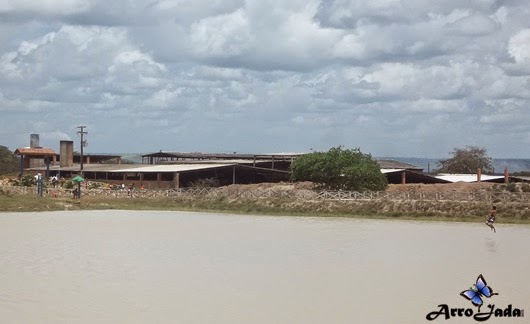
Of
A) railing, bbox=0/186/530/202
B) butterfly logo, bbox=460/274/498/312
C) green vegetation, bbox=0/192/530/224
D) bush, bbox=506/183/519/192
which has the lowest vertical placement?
butterfly logo, bbox=460/274/498/312

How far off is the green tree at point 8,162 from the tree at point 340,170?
2081 inches

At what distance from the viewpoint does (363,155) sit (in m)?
62.0

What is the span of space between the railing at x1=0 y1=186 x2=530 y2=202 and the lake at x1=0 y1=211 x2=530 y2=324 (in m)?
9.53

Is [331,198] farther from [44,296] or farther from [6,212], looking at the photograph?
[44,296]

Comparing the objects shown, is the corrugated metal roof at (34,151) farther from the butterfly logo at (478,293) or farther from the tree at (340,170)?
the butterfly logo at (478,293)

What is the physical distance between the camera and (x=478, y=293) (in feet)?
70.2

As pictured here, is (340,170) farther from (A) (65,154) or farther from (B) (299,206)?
(A) (65,154)

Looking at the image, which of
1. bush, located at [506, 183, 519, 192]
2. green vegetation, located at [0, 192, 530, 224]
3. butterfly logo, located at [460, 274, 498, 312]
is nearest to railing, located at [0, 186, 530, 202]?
green vegetation, located at [0, 192, 530, 224]

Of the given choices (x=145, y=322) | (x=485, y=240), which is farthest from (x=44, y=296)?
(x=485, y=240)

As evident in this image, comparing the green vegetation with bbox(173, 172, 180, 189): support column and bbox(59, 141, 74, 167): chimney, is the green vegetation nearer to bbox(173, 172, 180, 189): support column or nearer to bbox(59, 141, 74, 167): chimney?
bbox(173, 172, 180, 189): support column

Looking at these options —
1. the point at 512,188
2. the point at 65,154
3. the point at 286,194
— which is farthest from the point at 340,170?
the point at 65,154

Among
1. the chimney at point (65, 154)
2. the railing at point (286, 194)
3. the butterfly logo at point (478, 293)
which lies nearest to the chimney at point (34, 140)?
the chimney at point (65, 154)

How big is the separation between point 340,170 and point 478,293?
37.6 meters

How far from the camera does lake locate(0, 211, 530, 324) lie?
1912 cm
